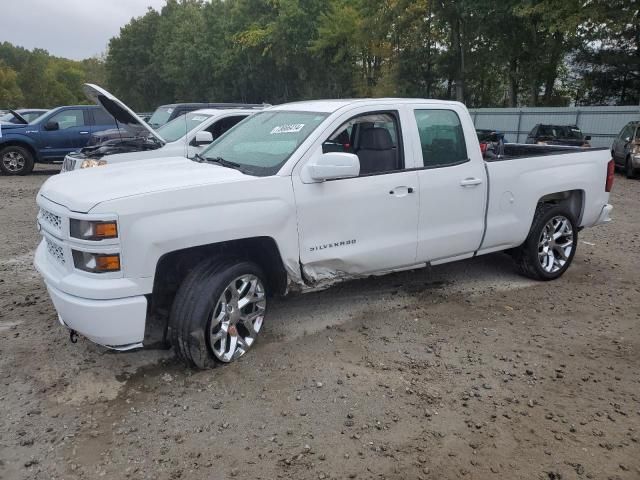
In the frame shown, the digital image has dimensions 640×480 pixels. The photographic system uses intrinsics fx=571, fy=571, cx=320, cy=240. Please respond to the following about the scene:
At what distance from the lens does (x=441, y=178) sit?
4812 mm

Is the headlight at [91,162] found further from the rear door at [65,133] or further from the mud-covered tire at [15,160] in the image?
the mud-covered tire at [15,160]

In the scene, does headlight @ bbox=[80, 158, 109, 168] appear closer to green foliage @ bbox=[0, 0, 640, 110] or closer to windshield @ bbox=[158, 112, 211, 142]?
windshield @ bbox=[158, 112, 211, 142]

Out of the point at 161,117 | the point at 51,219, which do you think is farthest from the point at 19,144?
the point at 51,219

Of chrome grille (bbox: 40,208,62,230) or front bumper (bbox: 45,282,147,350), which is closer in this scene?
front bumper (bbox: 45,282,147,350)

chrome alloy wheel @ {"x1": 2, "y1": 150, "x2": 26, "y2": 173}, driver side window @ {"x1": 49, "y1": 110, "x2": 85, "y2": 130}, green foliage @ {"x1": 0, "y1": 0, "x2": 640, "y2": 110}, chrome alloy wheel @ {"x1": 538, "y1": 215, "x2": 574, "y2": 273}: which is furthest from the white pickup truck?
green foliage @ {"x1": 0, "y1": 0, "x2": 640, "y2": 110}

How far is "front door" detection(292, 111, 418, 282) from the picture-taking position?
4.13m

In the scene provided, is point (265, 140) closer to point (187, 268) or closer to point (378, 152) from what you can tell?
point (378, 152)

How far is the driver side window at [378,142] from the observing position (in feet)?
15.3

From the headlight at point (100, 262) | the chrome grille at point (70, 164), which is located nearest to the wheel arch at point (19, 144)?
the chrome grille at point (70, 164)

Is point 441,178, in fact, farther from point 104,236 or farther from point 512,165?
point 104,236

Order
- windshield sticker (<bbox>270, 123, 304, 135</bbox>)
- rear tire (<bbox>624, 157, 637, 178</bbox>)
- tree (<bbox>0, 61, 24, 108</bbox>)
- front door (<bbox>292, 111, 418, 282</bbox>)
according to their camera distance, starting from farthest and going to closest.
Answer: tree (<bbox>0, 61, 24, 108</bbox>), rear tire (<bbox>624, 157, 637, 178</bbox>), windshield sticker (<bbox>270, 123, 304, 135</bbox>), front door (<bbox>292, 111, 418, 282</bbox>)

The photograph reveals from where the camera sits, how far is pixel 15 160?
1459 centimetres

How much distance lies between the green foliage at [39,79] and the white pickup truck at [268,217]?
79.1m

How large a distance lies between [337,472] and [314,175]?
1.99 m
